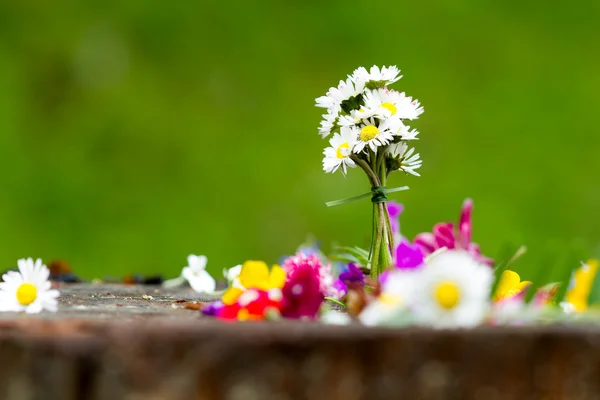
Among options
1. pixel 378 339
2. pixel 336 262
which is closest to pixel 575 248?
pixel 378 339

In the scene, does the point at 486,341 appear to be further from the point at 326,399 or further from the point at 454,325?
the point at 326,399

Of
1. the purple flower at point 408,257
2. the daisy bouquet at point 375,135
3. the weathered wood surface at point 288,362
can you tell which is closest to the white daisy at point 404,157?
the daisy bouquet at point 375,135

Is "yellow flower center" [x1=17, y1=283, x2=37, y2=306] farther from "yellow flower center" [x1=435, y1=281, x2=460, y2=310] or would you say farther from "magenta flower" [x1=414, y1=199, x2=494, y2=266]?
"magenta flower" [x1=414, y1=199, x2=494, y2=266]

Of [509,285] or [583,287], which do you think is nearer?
[583,287]

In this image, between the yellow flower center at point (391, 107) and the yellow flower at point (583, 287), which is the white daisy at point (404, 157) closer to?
the yellow flower center at point (391, 107)

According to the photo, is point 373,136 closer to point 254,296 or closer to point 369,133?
point 369,133

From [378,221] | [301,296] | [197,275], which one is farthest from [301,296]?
[197,275]
